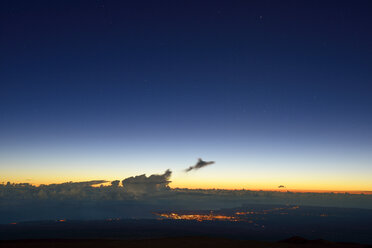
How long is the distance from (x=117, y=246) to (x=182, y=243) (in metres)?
8.69

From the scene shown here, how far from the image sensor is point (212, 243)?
124 feet

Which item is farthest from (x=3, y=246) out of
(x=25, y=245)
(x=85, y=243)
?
(x=85, y=243)

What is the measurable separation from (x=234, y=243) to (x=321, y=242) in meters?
12.0

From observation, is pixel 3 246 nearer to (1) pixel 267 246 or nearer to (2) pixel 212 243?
(2) pixel 212 243

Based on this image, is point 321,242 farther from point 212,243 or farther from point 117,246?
point 117,246

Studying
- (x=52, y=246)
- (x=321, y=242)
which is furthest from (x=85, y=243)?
(x=321, y=242)

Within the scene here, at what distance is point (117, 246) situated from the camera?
115 ft

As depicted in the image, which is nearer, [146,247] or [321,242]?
[146,247]

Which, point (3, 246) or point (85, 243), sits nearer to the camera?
point (3, 246)

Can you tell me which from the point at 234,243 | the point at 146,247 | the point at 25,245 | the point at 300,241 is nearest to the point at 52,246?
the point at 25,245

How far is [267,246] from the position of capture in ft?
110

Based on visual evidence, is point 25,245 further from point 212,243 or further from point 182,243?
point 212,243

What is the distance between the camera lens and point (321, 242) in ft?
123

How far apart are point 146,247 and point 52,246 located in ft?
40.2
